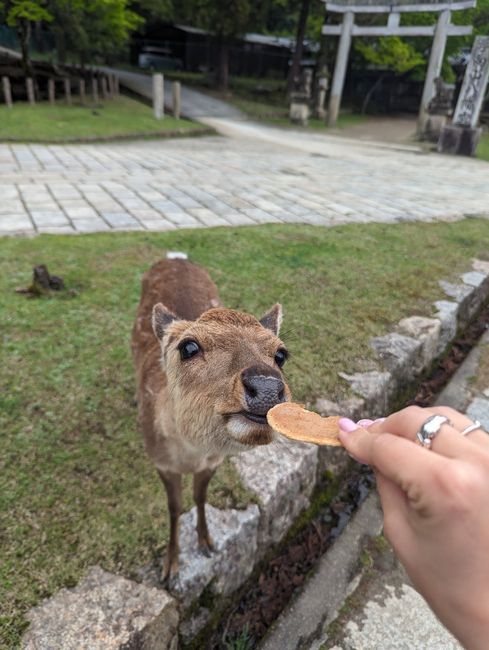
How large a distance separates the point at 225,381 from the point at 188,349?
1.03 ft

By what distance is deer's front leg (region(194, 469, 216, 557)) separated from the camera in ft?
8.59

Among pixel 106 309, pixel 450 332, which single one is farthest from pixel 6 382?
pixel 450 332

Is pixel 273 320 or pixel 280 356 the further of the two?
pixel 273 320

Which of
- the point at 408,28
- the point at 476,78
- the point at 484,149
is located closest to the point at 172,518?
the point at 476,78

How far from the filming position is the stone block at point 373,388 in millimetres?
4035

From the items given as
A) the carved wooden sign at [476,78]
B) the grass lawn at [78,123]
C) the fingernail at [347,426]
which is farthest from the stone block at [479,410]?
the carved wooden sign at [476,78]

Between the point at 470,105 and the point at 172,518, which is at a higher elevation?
the point at 470,105

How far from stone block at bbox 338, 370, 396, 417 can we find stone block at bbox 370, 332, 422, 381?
0.17 m

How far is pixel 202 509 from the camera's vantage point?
267 centimetres

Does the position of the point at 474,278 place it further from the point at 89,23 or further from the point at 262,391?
the point at 89,23

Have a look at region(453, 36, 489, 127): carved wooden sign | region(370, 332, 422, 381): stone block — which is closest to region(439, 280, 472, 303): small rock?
region(370, 332, 422, 381): stone block

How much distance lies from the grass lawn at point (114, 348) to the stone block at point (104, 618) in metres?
0.08

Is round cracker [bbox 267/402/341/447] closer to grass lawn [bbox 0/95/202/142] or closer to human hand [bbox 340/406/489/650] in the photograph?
human hand [bbox 340/406/489/650]

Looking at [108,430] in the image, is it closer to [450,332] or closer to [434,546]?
[434,546]
